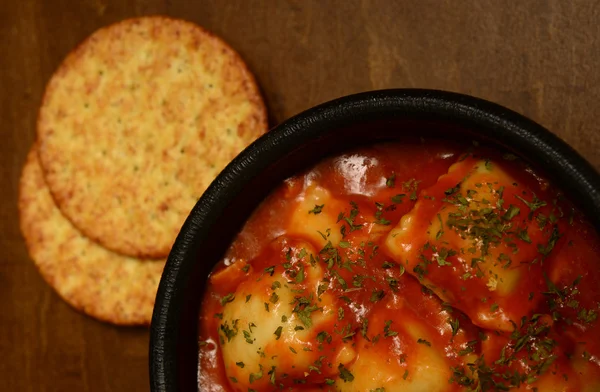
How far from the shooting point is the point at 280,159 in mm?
1875

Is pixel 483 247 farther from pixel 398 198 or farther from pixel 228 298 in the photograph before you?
pixel 228 298

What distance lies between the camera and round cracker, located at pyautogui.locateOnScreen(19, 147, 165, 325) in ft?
8.14

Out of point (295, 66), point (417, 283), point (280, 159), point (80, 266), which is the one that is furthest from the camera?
point (80, 266)

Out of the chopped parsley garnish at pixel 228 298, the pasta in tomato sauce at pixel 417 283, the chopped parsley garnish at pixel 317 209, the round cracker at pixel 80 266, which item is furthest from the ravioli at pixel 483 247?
the round cracker at pixel 80 266

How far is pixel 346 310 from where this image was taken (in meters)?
1.78

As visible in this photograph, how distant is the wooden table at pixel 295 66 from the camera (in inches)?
88.9

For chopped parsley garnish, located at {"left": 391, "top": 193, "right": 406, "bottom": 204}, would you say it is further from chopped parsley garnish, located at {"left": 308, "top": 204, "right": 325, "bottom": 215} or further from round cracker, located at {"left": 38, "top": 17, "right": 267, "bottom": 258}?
round cracker, located at {"left": 38, "top": 17, "right": 267, "bottom": 258}

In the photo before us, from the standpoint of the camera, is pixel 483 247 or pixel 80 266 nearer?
pixel 483 247

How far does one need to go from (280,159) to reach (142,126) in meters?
0.82

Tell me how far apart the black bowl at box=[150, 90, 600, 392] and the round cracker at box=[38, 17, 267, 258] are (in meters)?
0.53

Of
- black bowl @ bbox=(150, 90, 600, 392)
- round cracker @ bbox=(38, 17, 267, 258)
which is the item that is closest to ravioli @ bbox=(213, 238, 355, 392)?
black bowl @ bbox=(150, 90, 600, 392)

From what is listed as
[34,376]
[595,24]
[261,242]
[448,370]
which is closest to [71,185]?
[34,376]

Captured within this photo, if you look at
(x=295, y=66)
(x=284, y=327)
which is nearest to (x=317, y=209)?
(x=284, y=327)

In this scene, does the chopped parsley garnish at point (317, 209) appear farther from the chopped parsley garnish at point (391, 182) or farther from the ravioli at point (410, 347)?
the ravioli at point (410, 347)
